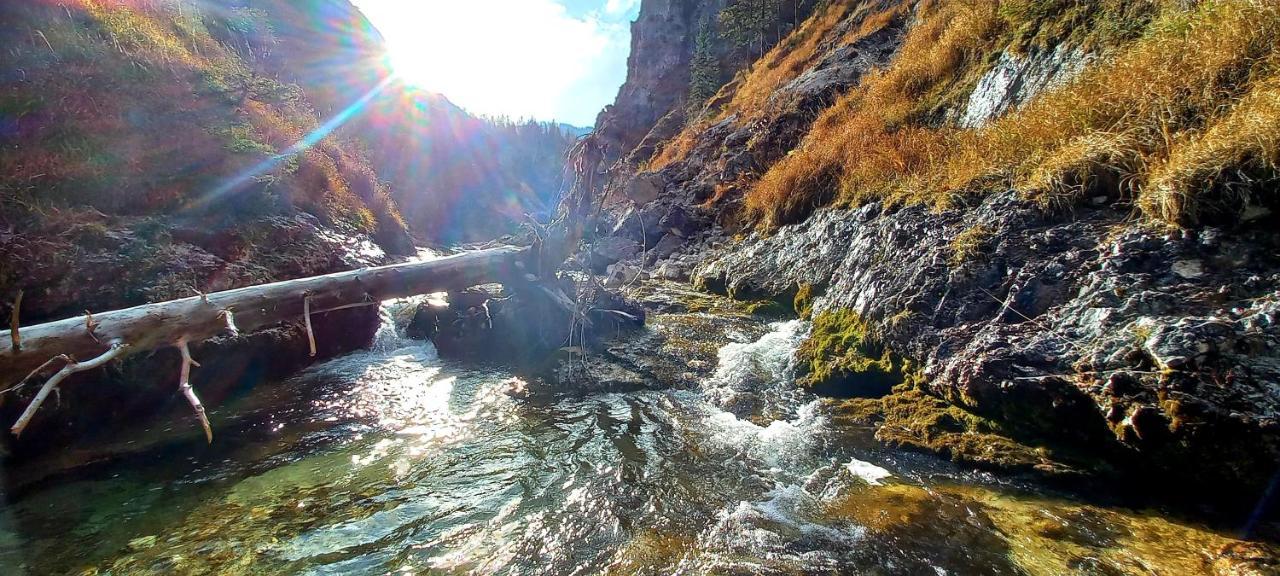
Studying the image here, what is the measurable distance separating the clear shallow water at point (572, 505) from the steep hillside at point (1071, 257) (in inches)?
22.6

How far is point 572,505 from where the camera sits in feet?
12.5

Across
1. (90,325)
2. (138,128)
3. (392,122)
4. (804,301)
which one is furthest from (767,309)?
(392,122)

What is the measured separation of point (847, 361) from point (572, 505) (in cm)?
349

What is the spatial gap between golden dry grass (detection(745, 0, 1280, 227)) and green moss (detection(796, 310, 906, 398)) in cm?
208

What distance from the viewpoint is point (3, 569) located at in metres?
3.26

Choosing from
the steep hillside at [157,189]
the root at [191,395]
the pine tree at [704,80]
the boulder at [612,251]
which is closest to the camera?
the root at [191,395]

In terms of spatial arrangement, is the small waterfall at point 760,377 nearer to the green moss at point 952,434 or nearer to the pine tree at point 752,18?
the green moss at point 952,434

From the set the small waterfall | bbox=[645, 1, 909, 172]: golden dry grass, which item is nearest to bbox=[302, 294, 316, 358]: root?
the small waterfall

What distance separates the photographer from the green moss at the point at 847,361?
5.12 metres

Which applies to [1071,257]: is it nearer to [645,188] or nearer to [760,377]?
[760,377]

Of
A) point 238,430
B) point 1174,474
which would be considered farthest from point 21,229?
point 1174,474

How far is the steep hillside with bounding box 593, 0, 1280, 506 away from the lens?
302 centimetres

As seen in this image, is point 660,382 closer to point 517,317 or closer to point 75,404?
point 517,317

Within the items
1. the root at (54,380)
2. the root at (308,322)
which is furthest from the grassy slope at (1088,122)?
the root at (54,380)
